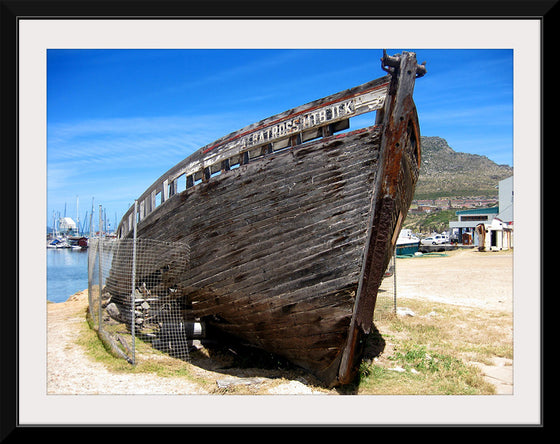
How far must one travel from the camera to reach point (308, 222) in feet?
16.1

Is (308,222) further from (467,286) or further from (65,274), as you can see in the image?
(65,274)

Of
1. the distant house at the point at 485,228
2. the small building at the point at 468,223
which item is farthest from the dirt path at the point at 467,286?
the small building at the point at 468,223

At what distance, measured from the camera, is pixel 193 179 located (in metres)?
6.32

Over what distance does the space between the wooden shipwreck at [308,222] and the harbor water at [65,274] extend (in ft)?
26.2

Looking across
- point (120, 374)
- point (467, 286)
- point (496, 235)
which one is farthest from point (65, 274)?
point (496, 235)

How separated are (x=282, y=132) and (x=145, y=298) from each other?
4.26 meters

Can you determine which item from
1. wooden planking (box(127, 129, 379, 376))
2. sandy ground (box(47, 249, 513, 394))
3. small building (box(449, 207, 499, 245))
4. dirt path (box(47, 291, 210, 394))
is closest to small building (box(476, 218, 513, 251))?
small building (box(449, 207, 499, 245))

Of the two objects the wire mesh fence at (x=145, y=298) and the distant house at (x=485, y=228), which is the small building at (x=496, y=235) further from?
the wire mesh fence at (x=145, y=298)

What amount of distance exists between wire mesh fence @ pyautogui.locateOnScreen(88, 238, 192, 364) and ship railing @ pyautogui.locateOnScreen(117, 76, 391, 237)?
1.20m

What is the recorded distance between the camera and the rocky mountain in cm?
2736

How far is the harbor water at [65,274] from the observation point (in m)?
16.1

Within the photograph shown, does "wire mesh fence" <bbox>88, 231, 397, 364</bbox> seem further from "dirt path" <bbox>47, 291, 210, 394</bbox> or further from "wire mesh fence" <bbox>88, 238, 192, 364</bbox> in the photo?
"dirt path" <bbox>47, 291, 210, 394</bbox>
